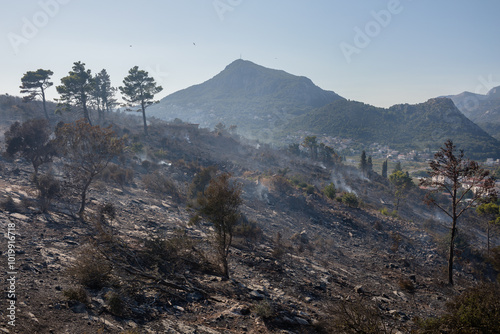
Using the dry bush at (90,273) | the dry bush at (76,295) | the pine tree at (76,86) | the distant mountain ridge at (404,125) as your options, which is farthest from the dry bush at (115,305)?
the distant mountain ridge at (404,125)

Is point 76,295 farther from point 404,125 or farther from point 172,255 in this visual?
point 404,125

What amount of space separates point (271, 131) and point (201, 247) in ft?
365

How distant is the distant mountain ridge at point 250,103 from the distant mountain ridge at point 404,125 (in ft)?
61.3

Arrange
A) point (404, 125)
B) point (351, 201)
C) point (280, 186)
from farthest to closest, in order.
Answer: point (404, 125), point (280, 186), point (351, 201)

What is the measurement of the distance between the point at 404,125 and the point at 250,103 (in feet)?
287

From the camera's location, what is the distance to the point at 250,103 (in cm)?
16900

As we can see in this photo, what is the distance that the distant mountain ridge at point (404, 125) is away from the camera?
339 feet

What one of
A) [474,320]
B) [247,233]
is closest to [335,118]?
[247,233]

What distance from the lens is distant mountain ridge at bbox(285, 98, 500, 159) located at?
103m

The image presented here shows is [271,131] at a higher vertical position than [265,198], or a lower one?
higher

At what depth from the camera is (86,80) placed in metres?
30.7

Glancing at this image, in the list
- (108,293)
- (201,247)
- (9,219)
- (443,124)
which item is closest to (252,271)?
(201,247)

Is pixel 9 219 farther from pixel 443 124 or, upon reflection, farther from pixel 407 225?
pixel 443 124

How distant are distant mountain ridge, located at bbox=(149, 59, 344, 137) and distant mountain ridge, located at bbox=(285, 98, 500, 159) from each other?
1869 centimetres
